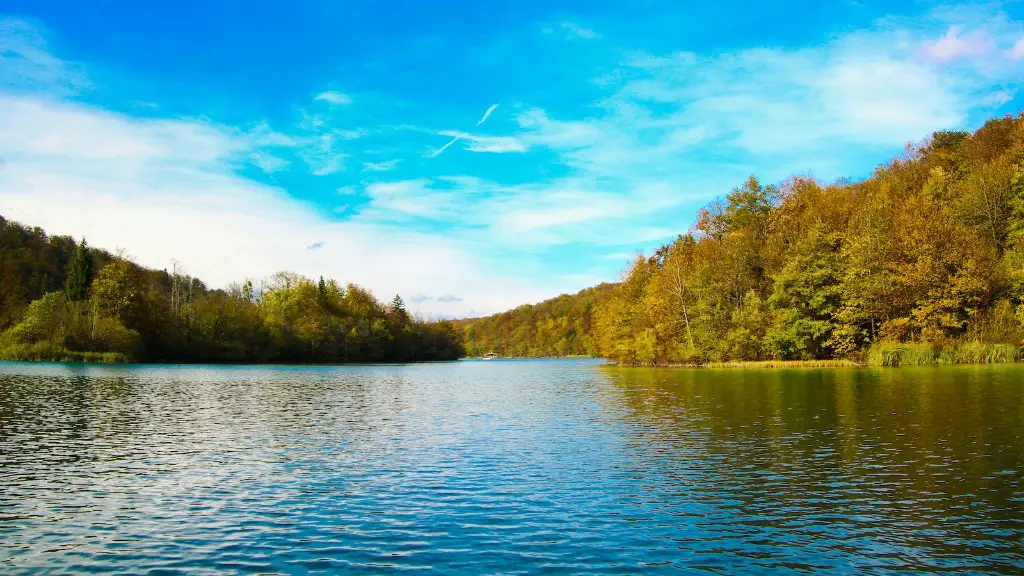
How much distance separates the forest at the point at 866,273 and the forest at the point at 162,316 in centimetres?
8236

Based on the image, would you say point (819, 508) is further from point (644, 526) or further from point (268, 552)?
point (268, 552)

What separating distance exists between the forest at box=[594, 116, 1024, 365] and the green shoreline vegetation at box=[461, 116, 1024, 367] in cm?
18

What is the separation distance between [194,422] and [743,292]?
79828 millimetres

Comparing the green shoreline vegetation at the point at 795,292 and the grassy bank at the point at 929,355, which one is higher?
the green shoreline vegetation at the point at 795,292

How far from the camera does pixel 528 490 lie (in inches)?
684

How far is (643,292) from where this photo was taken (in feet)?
359

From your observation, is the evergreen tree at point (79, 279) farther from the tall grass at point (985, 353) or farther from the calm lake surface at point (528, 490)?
the tall grass at point (985, 353)

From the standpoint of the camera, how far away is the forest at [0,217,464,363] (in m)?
103

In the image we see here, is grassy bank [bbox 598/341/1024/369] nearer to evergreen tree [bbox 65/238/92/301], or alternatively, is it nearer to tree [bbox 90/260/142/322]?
tree [bbox 90/260/142/322]

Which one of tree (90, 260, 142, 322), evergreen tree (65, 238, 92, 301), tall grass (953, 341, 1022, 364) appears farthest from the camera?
evergreen tree (65, 238, 92, 301)

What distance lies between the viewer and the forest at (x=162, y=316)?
338 ft

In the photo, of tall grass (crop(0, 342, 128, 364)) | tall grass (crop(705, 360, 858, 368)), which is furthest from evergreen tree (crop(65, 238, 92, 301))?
tall grass (crop(705, 360, 858, 368))

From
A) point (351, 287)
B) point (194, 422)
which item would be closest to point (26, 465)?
point (194, 422)

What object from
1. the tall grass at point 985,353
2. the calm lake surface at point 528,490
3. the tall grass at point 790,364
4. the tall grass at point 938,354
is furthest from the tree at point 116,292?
the tall grass at point 985,353
